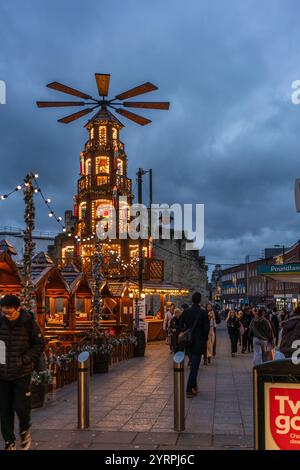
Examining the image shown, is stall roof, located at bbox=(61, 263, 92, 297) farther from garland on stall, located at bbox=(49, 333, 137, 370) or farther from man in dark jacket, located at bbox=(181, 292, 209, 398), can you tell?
man in dark jacket, located at bbox=(181, 292, 209, 398)

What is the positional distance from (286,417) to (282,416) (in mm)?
30

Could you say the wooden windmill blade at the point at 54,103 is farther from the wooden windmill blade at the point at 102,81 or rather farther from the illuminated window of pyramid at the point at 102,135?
the illuminated window of pyramid at the point at 102,135

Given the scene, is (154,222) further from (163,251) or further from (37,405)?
(37,405)

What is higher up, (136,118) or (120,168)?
(120,168)

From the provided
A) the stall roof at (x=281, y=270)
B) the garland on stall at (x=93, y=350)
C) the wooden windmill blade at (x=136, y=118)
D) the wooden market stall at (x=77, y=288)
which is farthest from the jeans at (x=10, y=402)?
the wooden market stall at (x=77, y=288)

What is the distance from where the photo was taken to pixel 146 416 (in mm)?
8859

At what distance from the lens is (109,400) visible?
34.2ft

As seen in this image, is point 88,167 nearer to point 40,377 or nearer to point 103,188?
point 103,188

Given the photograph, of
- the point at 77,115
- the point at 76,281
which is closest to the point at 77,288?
the point at 76,281

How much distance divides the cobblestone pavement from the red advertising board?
287 cm

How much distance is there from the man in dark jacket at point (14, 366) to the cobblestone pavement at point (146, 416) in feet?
2.16

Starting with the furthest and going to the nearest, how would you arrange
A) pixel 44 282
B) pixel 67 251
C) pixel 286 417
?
pixel 67 251 → pixel 44 282 → pixel 286 417
